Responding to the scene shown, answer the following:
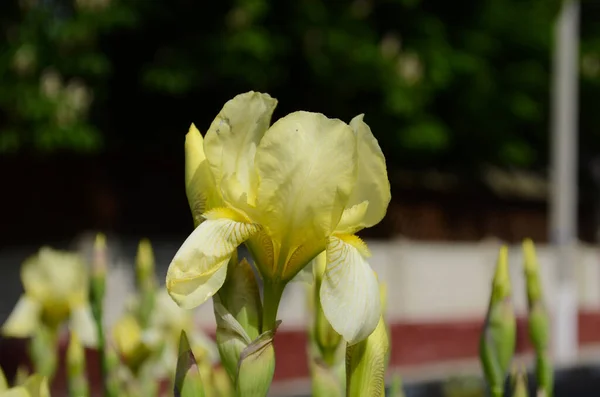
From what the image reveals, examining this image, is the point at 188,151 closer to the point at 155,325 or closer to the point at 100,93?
the point at 155,325

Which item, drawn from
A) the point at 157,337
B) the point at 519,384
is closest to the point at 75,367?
the point at 157,337

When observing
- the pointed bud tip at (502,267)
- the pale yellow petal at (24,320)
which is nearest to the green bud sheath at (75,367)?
the pale yellow petal at (24,320)

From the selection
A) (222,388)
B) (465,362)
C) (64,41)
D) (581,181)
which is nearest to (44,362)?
(222,388)

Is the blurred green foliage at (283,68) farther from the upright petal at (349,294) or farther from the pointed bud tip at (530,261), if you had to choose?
the upright petal at (349,294)

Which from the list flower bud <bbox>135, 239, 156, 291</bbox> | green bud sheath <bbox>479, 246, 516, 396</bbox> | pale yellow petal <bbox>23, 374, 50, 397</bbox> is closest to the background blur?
flower bud <bbox>135, 239, 156, 291</bbox>

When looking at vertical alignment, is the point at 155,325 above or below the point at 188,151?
below
